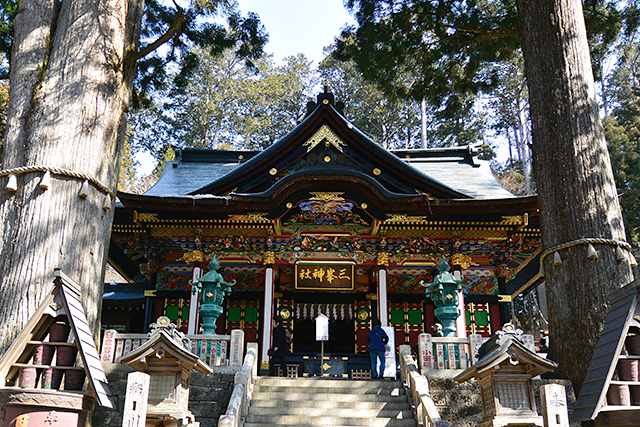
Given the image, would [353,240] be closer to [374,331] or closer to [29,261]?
[374,331]

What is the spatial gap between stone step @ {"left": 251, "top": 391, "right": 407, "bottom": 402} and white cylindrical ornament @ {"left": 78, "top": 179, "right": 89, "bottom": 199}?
4.75 meters

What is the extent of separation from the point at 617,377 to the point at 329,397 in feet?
17.7

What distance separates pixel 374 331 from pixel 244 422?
3552 mm

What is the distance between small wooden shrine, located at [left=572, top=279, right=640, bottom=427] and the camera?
3740 millimetres

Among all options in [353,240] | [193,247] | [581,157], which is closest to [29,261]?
[581,157]

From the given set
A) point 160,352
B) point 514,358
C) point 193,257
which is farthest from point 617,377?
point 193,257

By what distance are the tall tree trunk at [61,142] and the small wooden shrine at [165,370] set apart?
0.62 meters

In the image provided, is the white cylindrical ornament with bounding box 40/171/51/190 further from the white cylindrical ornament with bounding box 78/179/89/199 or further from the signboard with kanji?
the signboard with kanji

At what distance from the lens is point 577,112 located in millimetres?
7285

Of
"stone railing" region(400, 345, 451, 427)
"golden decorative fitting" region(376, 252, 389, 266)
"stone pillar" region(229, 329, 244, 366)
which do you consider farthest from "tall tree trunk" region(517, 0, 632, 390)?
"golden decorative fitting" region(376, 252, 389, 266)

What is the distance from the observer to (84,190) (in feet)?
17.5

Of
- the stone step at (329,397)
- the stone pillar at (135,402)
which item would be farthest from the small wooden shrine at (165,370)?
the stone step at (329,397)

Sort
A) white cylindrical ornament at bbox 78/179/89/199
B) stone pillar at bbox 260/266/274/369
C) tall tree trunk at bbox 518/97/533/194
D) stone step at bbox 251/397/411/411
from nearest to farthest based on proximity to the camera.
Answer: white cylindrical ornament at bbox 78/179/89/199, stone step at bbox 251/397/411/411, stone pillar at bbox 260/266/274/369, tall tree trunk at bbox 518/97/533/194

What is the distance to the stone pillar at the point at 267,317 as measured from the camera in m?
11.5
